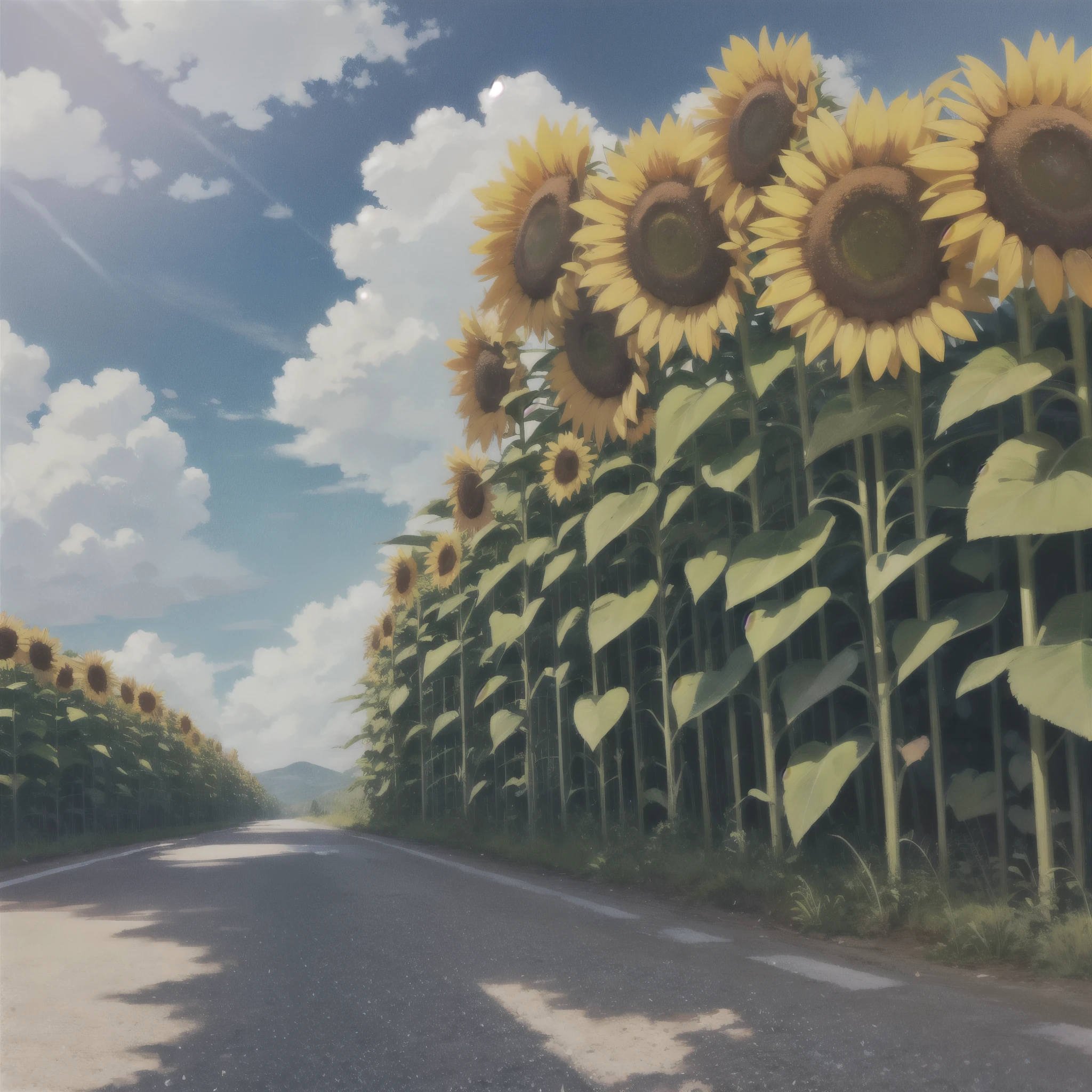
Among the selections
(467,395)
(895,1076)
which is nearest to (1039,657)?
(895,1076)

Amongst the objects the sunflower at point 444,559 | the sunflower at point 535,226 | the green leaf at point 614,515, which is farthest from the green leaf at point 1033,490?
the sunflower at point 444,559

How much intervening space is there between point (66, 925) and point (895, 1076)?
221 inches

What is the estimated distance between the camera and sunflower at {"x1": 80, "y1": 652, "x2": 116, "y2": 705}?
2255cm

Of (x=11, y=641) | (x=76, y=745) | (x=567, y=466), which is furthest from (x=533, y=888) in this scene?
(x=76, y=745)

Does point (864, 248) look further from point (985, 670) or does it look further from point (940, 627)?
point (985, 670)

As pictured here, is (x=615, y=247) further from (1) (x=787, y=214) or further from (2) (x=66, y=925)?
(2) (x=66, y=925)

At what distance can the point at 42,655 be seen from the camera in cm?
1927

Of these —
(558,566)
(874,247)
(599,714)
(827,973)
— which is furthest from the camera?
(558,566)

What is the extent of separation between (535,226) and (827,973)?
14.9ft

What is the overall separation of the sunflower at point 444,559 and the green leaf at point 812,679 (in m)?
8.21

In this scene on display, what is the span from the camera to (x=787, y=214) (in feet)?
17.0

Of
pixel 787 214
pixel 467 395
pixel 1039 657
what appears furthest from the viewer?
pixel 467 395

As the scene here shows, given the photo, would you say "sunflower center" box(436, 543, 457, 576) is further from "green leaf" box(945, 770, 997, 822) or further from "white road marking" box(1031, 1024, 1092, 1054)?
"white road marking" box(1031, 1024, 1092, 1054)

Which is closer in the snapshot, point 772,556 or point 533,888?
point 772,556
